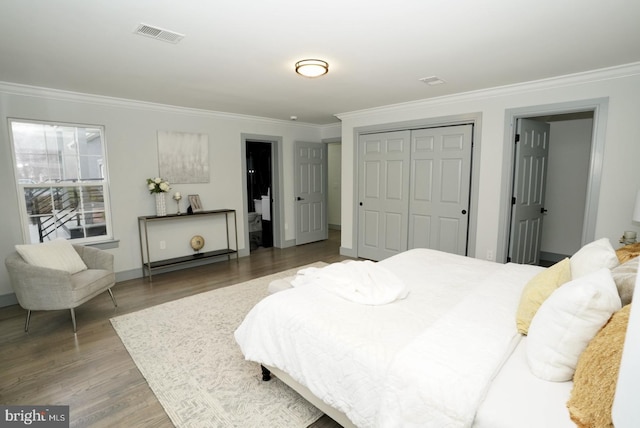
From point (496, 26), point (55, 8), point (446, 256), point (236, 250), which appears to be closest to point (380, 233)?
point (446, 256)

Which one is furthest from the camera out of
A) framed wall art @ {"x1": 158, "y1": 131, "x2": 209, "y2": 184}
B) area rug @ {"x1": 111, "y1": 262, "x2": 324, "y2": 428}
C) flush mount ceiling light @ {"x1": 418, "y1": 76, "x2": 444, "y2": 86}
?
framed wall art @ {"x1": 158, "y1": 131, "x2": 209, "y2": 184}

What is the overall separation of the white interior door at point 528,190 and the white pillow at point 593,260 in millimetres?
2425

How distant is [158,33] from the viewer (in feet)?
7.25

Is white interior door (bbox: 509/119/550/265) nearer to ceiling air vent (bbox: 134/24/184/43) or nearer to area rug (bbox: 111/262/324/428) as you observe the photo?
area rug (bbox: 111/262/324/428)

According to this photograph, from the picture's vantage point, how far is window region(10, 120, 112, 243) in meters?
Result: 3.65

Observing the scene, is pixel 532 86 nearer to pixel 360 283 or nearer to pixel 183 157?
pixel 360 283

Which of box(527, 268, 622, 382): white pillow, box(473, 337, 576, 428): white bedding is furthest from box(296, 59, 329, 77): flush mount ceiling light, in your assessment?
box(473, 337, 576, 428): white bedding

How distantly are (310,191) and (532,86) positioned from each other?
4.06 meters

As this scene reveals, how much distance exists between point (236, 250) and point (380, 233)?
8.04 ft

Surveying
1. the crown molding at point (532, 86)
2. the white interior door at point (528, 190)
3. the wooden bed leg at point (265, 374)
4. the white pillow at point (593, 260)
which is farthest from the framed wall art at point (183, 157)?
the white pillow at point (593, 260)

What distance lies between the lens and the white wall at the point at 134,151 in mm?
3514

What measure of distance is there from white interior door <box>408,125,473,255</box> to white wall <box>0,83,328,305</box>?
2576 mm

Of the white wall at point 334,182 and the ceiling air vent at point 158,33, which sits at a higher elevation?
the ceiling air vent at point 158,33

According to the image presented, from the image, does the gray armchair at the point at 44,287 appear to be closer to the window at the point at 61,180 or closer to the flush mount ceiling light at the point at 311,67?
the window at the point at 61,180
